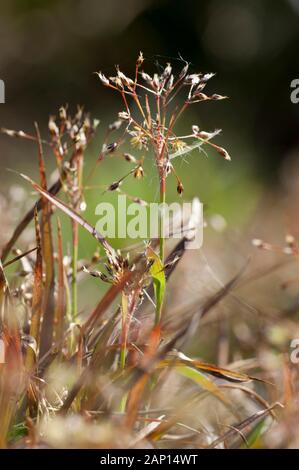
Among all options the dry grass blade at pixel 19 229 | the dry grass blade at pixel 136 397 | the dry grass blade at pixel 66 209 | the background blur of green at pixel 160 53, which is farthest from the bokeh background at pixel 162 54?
the dry grass blade at pixel 136 397

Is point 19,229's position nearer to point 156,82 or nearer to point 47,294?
point 47,294

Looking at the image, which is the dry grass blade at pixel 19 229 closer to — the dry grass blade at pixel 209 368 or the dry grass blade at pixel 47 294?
the dry grass blade at pixel 47 294

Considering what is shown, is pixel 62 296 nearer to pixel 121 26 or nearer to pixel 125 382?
pixel 125 382

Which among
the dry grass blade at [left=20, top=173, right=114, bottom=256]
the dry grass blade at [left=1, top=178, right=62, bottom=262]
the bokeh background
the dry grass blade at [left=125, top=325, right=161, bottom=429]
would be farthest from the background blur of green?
the dry grass blade at [left=125, top=325, right=161, bottom=429]

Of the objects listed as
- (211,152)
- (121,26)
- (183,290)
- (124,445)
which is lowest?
(124,445)

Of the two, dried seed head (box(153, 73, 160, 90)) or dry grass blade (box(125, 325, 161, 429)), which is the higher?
dried seed head (box(153, 73, 160, 90))

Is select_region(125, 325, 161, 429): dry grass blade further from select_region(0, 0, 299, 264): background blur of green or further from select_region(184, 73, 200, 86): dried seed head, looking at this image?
select_region(0, 0, 299, 264): background blur of green

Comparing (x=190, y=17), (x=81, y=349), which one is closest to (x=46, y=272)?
(x=81, y=349)
